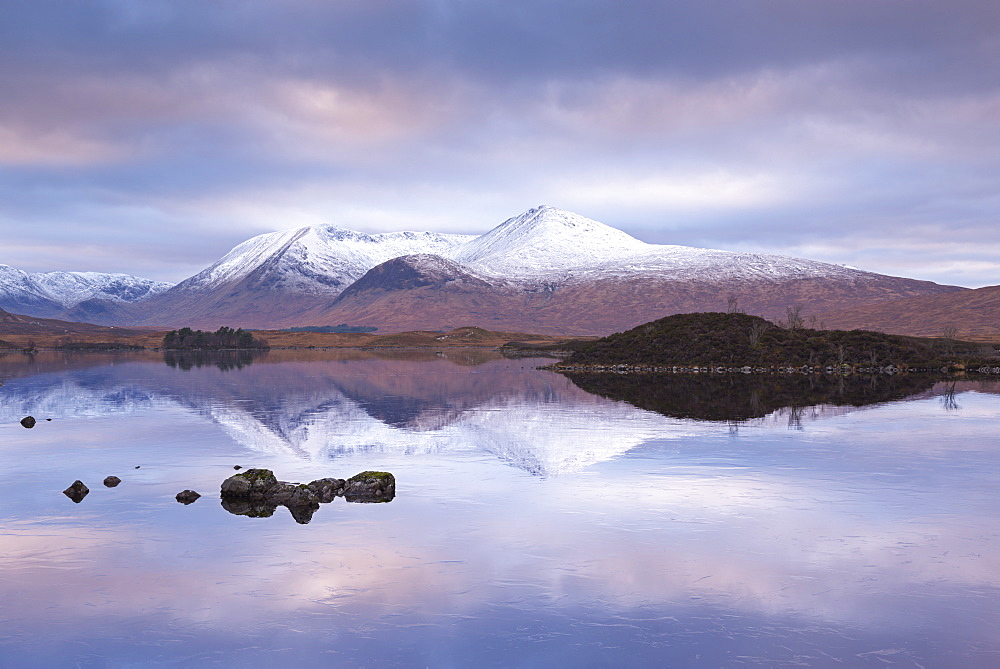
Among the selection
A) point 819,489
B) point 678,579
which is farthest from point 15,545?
point 819,489

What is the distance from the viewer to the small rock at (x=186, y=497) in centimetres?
2661

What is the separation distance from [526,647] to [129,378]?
303ft

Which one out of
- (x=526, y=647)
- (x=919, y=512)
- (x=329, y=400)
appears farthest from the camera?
(x=329, y=400)

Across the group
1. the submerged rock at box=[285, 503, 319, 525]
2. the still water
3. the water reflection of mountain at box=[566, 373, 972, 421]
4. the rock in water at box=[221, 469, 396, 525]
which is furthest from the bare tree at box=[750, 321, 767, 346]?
the submerged rock at box=[285, 503, 319, 525]

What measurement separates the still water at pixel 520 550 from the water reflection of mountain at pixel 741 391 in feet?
35.7

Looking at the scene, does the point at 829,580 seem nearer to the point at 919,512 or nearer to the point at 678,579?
the point at 678,579

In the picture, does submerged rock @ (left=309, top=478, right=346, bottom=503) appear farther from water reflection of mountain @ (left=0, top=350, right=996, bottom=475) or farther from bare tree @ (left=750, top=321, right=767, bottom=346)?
bare tree @ (left=750, top=321, right=767, bottom=346)

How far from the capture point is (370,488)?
27.5 meters

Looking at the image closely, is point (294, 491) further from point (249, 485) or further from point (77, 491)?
point (77, 491)

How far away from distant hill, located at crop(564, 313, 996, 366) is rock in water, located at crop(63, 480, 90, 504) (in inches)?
3272

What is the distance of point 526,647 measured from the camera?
1487cm

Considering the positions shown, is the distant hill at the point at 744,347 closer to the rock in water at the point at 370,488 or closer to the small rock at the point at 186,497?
the rock in water at the point at 370,488

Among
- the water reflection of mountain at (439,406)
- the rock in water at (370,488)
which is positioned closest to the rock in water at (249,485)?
the rock in water at (370,488)

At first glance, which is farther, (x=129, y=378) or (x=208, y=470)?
(x=129, y=378)
